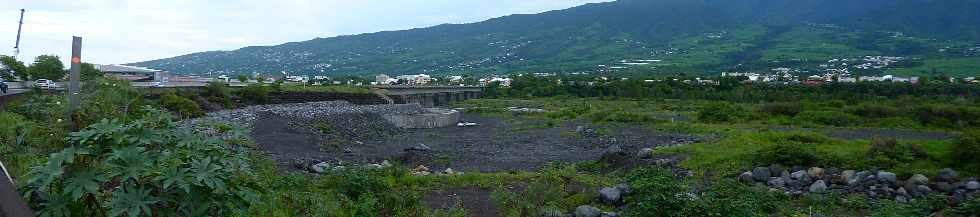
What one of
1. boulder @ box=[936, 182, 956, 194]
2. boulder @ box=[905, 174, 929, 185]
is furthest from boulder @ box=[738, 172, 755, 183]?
boulder @ box=[936, 182, 956, 194]

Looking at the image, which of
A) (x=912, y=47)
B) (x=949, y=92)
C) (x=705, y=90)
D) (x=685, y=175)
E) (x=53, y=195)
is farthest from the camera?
(x=912, y=47)

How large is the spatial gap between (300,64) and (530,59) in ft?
220

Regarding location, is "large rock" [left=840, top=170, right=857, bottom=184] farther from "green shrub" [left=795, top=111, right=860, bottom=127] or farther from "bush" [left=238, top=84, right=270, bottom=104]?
"bush" [left=238, top=84, right=270, bottom=104]

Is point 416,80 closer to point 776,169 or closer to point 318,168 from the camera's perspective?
point 318,168

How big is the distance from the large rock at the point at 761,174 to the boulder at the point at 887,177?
87.9 inches

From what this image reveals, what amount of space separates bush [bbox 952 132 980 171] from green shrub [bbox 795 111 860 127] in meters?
19.3

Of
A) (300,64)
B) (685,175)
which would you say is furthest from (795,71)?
(300,64)

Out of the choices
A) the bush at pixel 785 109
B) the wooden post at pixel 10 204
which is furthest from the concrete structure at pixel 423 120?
the wooden post at pixel 10 204

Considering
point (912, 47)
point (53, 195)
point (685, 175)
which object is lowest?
point (685, 175)

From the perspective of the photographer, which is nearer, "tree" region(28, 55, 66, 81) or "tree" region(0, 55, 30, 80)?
"tree" region(0, 55, 30, 80)

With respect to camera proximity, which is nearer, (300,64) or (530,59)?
(530,59)

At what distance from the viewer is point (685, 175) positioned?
17266mm

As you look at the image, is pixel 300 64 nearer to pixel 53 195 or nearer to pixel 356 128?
pixel 356 128

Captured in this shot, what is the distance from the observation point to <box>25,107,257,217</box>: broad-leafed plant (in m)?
3.74
